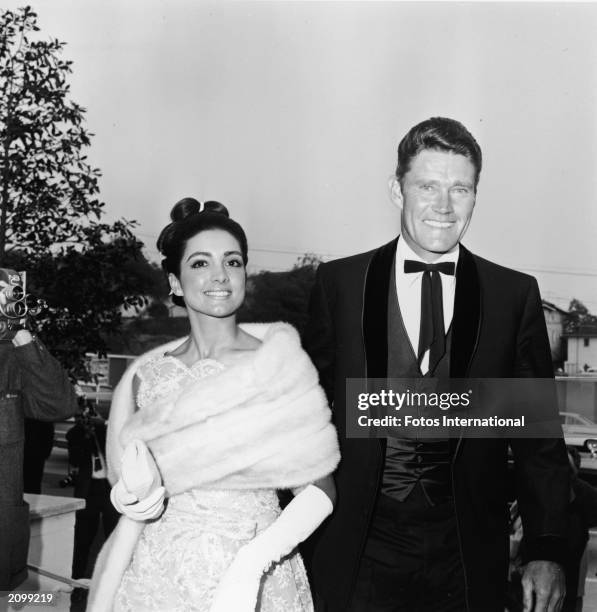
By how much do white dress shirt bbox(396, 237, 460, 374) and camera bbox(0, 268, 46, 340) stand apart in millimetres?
1242

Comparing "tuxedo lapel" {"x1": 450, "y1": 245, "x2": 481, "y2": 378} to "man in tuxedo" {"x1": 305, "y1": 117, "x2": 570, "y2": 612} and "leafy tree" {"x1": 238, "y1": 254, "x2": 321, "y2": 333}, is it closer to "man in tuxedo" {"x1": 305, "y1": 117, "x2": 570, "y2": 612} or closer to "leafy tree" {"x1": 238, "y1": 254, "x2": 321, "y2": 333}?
"man in tuxedo" {"x1": 305, "y1": 117, "x2": 570, "y2": 612}

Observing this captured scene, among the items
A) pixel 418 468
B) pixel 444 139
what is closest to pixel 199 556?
pixel 418 468

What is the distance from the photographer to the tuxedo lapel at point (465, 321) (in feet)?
7.21

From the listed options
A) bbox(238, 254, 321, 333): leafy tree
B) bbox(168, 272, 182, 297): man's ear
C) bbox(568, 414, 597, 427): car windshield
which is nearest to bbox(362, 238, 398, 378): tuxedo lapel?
bbox(168, 272, 182, 297): man's ear

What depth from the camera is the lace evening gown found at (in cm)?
197

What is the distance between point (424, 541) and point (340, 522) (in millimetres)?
229

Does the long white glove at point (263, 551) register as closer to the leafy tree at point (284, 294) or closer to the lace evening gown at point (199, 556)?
the lace evening gown at point (199, 556)

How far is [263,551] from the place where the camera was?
1.81 m

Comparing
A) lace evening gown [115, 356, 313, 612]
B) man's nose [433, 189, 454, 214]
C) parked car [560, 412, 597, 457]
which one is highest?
man's nose [433, 189, 454, 214]

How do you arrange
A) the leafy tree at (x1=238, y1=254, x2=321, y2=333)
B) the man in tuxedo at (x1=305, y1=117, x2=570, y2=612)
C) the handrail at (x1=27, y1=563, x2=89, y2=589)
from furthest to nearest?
the leafy tree at (x1=238, y1=254, x2=321, y2=333) < the handrail at (x1=27, y1=563, x2=89, y2=589) < the man in tuxedo at (x1=305, y1=117, x2=570, y2=612)

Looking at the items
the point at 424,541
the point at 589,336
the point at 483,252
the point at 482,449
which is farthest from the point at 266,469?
the point at 589,336

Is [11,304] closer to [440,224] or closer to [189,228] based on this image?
[189,228]

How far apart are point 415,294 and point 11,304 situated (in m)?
1.30

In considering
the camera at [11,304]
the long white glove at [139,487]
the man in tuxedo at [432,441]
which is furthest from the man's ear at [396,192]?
the camera at [11,304]
